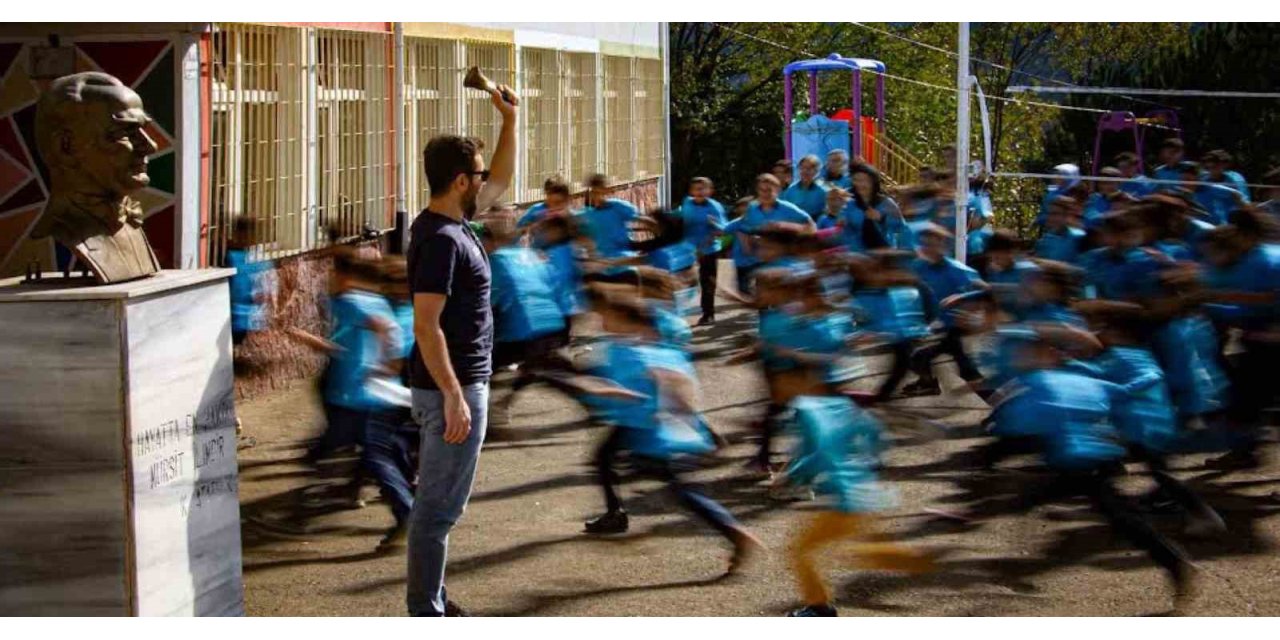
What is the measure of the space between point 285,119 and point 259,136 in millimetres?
402

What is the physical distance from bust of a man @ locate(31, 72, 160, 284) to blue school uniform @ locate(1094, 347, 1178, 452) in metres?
4.00

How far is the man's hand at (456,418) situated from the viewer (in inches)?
199

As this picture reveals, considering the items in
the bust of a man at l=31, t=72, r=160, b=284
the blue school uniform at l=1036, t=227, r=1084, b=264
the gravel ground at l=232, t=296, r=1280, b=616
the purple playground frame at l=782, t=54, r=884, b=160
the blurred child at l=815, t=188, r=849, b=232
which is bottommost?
the gravel ground at l=232, t=296, r=1280, b=616

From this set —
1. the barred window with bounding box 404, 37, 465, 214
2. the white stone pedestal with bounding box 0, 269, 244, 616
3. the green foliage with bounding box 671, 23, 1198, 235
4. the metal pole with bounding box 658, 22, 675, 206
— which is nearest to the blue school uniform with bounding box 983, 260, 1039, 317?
the white stone pedestal with bounding box 0, 269, 244, 616

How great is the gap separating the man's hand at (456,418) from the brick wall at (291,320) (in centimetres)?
571

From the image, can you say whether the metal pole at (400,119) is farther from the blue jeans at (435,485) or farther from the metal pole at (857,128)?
the metal pole at (857,128)

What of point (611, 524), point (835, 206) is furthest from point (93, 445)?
point (835, 206)

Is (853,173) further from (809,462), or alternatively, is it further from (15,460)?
(15,460)

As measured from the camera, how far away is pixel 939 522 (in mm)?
7844

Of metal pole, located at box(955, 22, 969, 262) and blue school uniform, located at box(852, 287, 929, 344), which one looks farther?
metal pole, located at box(955, 22, 969, 262)

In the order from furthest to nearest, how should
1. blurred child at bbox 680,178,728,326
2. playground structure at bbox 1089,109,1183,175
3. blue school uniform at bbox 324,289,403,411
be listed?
1. playground structure at bbox 1089,109,1183,175
2. blurred child at bbox 680,178,728,326
3. blue school uniform at bbox 324,289,403,411

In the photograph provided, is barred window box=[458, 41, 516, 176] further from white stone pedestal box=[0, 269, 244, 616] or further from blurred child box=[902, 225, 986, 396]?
white stone pedestal box=[0, 269, 244, 616]

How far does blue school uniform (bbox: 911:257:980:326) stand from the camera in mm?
10281

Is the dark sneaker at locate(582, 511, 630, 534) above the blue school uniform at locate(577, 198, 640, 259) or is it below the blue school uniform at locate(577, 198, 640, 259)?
below
